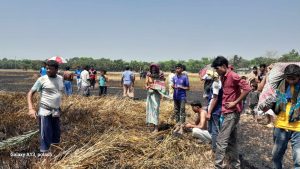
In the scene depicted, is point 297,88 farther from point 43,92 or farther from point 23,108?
point 23,108

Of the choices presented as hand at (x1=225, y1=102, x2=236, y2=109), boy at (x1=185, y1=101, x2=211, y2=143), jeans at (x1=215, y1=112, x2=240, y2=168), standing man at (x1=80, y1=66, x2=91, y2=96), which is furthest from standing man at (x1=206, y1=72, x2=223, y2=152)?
standing man at (x1=80, y1=66, x2=91, y2=96)

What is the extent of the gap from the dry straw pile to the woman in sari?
30cm

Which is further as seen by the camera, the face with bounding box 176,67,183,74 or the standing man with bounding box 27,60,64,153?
the face with bounding box 176,67,183,74

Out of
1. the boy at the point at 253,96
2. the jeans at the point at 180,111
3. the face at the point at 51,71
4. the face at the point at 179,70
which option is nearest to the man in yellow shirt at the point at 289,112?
the face at the point at 51,71

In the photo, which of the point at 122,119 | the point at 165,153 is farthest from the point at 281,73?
the point at 122,119

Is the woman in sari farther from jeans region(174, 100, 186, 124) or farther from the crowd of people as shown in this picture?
the crowd of people

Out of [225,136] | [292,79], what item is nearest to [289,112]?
[292,79]

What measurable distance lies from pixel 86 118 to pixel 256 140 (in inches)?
152

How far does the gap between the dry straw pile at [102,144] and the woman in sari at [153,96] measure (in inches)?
11.6

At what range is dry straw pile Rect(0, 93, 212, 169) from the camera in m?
4.16

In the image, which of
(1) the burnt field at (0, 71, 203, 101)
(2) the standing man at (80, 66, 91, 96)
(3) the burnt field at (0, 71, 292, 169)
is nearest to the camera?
(3) the burnt field at (0, 71, 292, 169)

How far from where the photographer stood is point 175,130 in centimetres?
601

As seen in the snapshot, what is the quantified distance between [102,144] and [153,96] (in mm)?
2583

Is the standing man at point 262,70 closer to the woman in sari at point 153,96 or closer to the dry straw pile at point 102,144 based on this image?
the dry straw pile at point 102,144
